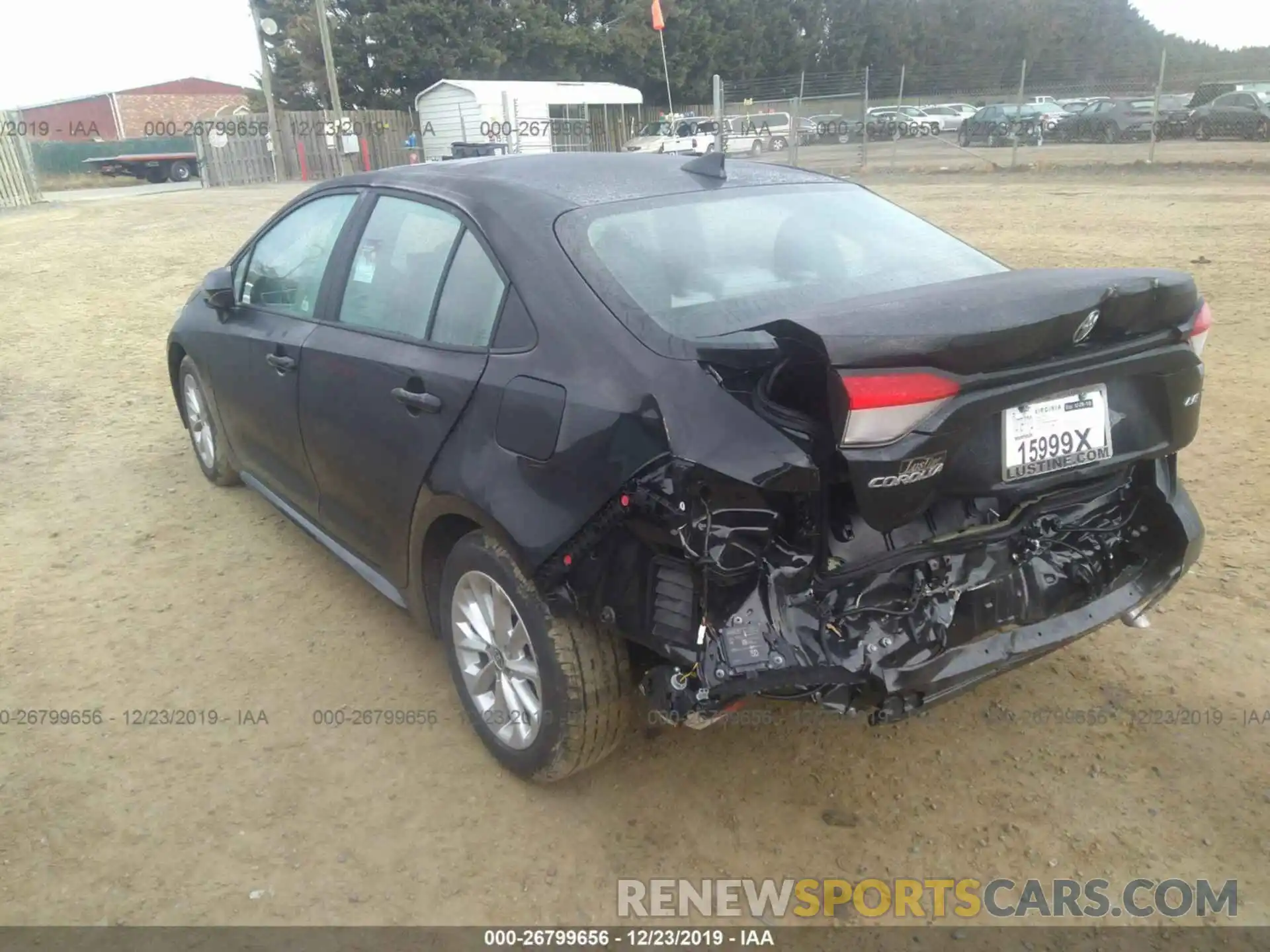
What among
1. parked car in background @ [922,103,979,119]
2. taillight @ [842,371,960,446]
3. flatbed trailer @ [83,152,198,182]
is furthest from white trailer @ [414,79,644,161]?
taillight @ [842,371,960,446]

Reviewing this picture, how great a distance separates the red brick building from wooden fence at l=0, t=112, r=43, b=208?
107 ft

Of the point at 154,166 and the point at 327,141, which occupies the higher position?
the point at 327,141

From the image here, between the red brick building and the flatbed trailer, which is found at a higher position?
the red brick building

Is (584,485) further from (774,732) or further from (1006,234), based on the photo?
(1006,234)

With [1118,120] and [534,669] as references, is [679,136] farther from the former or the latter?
[534,669]

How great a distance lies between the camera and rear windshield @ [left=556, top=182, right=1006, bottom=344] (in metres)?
2.51

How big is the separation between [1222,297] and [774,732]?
6661mm

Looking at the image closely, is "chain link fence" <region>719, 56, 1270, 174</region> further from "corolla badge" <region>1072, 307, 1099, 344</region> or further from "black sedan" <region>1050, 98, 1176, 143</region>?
"corolla badge" <region>1072, 307, 1099, 344</region>

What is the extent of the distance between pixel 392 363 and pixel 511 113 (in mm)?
29778

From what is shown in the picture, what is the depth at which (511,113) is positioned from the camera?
30266 millimetres

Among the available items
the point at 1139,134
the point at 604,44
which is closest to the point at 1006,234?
the point at 1139,134

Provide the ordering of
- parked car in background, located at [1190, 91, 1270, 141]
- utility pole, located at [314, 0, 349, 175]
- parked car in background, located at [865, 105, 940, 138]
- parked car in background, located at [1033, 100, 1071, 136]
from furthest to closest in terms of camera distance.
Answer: parked car in background, located at [865, 105, 940, 138] → utility pole, located at [314, 0, 349, 175] → parked car in background, located at [1033, 100, 1071, 136] → parked car in background, located at [1190, 91, 1270, 141]

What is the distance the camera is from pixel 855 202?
10.8 feet

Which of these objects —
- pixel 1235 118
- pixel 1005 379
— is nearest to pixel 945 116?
pixel 1235 118
